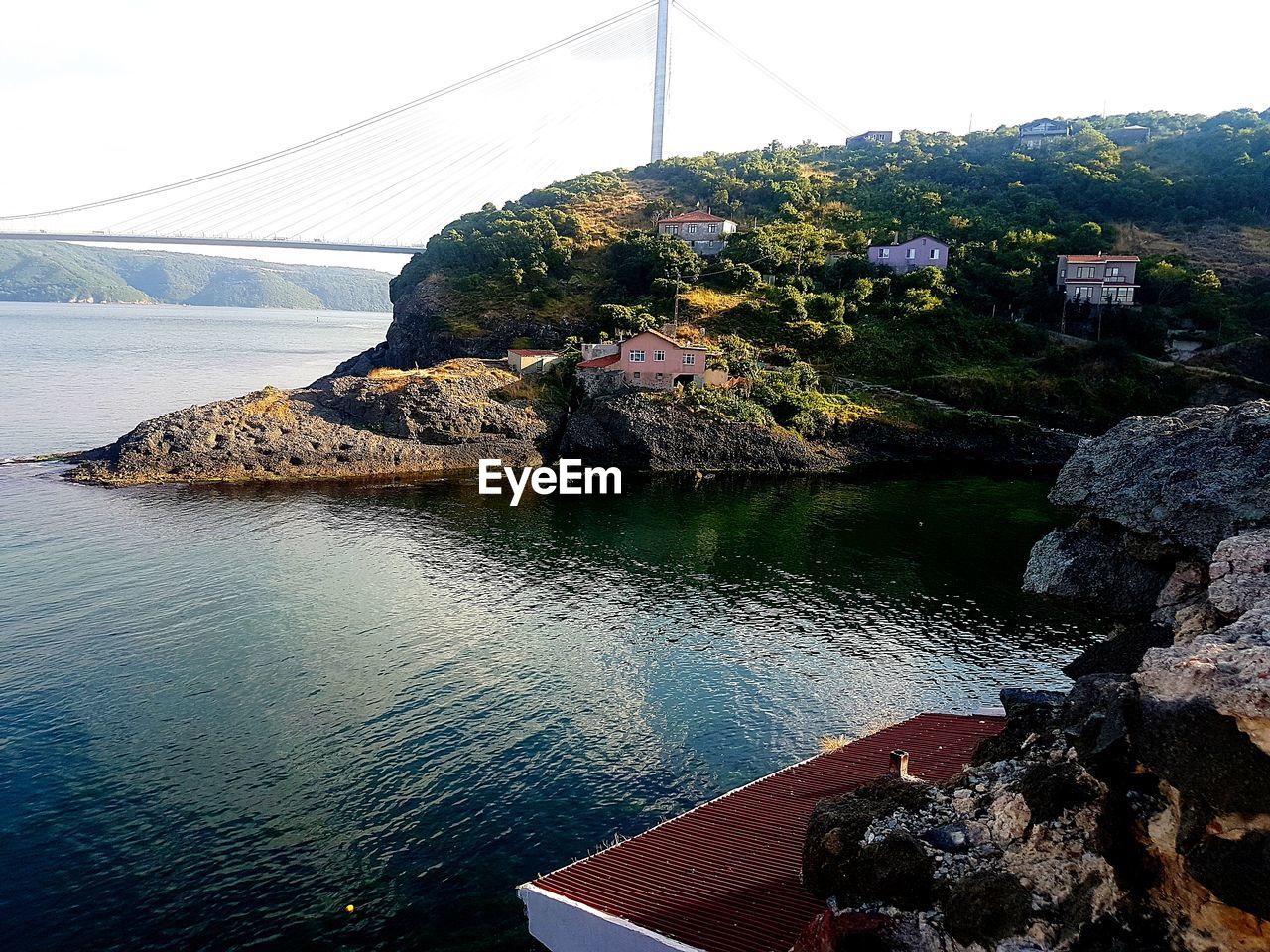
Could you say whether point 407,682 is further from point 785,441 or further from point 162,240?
point 162,240

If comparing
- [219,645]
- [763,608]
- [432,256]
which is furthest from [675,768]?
[432,256]

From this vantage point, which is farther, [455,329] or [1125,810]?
[455,329]

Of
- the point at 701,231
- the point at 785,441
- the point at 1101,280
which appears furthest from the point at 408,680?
the point at 1101,280

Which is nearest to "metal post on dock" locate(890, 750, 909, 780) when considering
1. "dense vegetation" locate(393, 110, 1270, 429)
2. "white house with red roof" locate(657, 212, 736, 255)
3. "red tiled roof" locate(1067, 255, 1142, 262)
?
"dense vegetation" locate(393, 110, 1270, 429)

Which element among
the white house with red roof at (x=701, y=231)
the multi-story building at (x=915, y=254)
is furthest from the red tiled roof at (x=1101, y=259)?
the white house with red roof at (x=701, y=231)

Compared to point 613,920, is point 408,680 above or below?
below

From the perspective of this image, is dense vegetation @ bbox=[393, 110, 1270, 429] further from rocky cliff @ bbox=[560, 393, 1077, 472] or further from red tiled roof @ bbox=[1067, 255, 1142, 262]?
rocky cliff @ bbox=[560, 393, 1077, 472]
